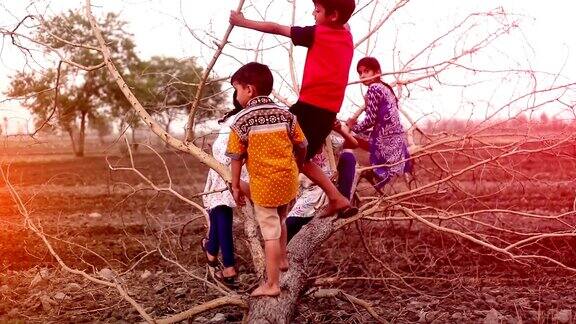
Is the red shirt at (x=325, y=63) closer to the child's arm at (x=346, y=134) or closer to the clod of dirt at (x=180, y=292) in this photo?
the child's arm at (x=346, y=134)

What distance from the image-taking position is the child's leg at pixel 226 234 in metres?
6.37

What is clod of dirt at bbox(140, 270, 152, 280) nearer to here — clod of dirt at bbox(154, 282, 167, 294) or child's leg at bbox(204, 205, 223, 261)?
clod of dirt at bbox(154, 282, 167, 294)

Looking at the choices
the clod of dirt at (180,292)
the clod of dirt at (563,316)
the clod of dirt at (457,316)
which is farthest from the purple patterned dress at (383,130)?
the clod of dirt at (180,292)

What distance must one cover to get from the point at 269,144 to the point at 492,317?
2.92 metres

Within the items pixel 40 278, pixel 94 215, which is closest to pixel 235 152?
pixel 40 278

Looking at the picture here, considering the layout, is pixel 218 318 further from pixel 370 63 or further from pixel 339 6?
pixel 339 6

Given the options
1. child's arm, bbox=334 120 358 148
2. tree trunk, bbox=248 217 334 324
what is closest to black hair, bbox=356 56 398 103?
child's arm, bbox=334 120 358 148

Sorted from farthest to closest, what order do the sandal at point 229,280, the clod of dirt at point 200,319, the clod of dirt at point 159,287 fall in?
the clod of dirt at point 159,287 → the sandal at point 229,280 → the clod of dirt at point 200,319

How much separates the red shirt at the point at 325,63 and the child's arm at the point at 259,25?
79 millimetres

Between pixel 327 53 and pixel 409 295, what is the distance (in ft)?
11.9

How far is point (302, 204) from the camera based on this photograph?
6.08m

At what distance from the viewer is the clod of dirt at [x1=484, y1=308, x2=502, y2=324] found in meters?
5.82

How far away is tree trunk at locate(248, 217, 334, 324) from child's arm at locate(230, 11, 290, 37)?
1800 mm

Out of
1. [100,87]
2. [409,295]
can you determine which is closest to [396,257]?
[409,295]
